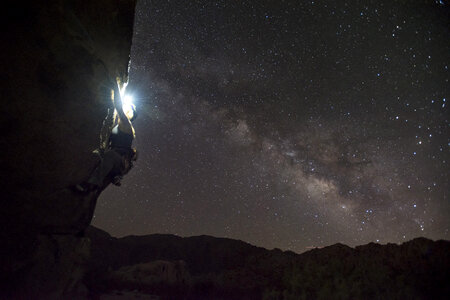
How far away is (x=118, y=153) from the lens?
707 centimetres

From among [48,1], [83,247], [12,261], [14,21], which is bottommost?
[12,261]

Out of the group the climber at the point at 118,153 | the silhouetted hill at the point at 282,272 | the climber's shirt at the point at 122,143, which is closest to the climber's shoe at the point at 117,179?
the climber at the point at 118,153

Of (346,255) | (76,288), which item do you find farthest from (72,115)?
(346,255)

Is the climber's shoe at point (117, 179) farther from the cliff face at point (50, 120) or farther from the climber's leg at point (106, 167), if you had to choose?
the cliff face at point (50, 120)

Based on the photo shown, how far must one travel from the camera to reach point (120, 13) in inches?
221

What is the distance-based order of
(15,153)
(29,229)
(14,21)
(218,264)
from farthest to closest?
1. (218,264)
2. (29,229)
3. (15,153)
4. (14,21)

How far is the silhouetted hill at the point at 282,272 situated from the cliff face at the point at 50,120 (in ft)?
30.1

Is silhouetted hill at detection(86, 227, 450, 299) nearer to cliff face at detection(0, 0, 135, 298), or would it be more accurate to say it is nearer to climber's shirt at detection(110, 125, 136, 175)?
cliff face at detection(0, 0, 135, 298)

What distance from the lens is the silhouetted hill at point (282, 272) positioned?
27.7 ft

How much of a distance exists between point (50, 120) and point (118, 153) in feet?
8.05

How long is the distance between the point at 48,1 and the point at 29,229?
4.37 metres

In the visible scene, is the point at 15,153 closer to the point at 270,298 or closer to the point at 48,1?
the point at 48,1

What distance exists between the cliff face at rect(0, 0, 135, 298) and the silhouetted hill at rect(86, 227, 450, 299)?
30.1 ft

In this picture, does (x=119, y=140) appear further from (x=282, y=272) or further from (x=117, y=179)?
(x=282, y=272)
